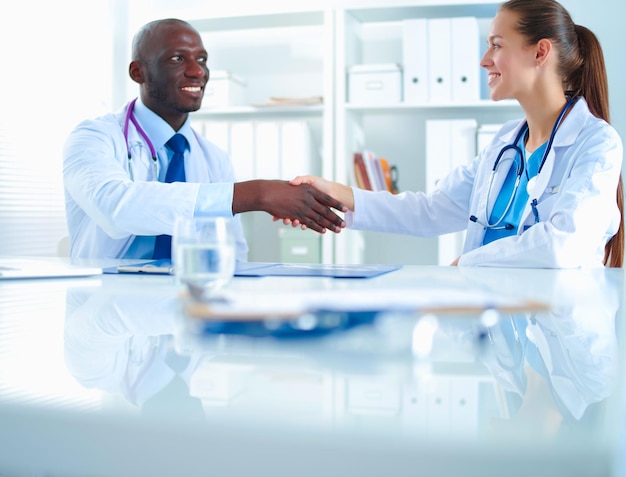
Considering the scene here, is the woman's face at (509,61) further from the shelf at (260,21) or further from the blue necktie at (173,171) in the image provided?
the shelf at (260,21)

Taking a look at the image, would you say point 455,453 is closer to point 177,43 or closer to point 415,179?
point 177,43

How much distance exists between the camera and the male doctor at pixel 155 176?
1.53 metres

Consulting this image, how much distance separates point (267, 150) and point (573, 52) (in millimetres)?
1523

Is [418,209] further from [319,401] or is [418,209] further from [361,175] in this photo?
[319,401]

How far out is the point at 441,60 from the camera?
2896 mm

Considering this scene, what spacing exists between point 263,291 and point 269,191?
1.05 meters

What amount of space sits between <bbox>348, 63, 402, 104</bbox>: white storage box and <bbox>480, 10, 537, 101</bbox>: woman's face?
102 centimetres

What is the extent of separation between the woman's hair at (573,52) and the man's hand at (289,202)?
28.4 inches

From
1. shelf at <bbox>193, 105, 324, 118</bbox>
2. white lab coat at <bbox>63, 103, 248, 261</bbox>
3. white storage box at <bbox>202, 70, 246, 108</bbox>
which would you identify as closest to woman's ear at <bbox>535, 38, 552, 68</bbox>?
white lab coat at <bbox>63, 103, 248, 261</bbox>

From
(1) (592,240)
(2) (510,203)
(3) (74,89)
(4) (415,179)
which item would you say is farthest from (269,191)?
(3) (74,89)

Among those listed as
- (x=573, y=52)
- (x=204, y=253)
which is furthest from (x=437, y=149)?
(x=204, y=253)

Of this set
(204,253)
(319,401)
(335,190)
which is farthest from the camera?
(335,190)

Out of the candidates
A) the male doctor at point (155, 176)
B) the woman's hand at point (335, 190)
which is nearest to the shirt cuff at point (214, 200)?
the male doctor at point (155, 176)

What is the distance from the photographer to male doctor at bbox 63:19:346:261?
1526 millimetres
